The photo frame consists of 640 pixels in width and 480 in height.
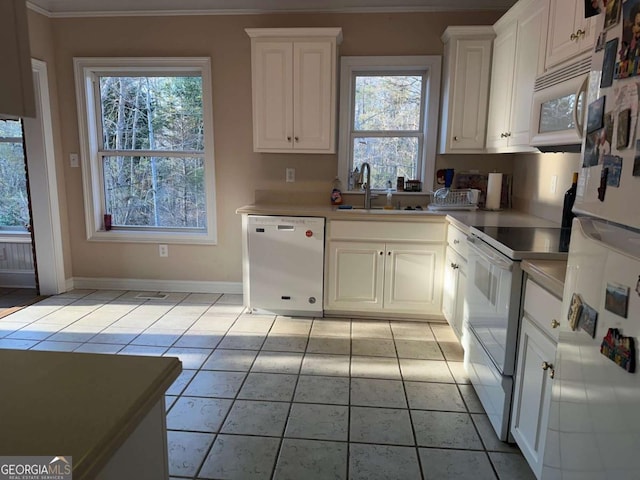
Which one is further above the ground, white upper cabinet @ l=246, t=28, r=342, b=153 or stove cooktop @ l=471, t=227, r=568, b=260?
white upper cabinet @ l=246, t=28, r=342, b=153

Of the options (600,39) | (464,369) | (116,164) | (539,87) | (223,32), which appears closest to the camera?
(600,39)

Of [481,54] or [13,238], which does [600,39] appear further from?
[13,238]

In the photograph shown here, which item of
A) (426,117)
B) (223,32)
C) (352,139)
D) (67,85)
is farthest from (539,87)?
(67,85)

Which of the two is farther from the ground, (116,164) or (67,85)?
(67,85)

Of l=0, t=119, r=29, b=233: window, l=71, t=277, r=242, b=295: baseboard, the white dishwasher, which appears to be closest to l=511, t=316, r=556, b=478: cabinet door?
the white dishwasher

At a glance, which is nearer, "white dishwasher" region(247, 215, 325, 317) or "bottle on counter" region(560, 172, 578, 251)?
"bottle on counter" region(560, 172, 578, 251)

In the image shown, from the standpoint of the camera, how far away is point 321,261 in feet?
11.0

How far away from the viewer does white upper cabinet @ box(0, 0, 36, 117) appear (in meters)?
0.61

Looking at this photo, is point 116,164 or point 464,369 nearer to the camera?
point 464,369

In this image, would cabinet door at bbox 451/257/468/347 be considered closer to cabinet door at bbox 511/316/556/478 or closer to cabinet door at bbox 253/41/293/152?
cabinet door at bbox 511/316/556/478

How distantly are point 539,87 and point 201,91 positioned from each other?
279cm

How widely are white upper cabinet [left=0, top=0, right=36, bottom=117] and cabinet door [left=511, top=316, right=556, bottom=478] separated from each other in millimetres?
1621

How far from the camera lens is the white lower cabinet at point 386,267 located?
3.22 metres

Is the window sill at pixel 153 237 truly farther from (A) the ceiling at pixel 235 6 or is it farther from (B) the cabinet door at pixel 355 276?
(A) the ceiling at pixel 235 6
